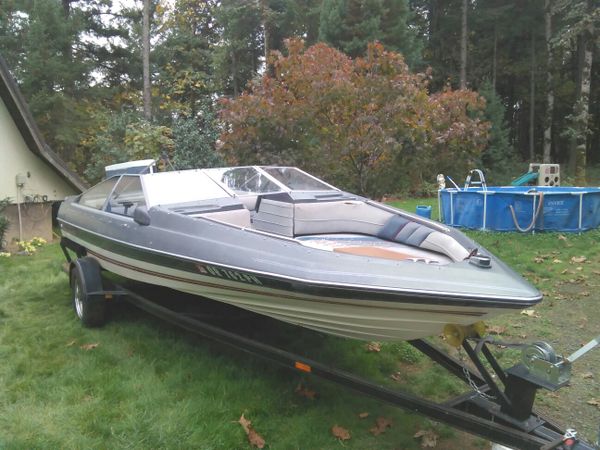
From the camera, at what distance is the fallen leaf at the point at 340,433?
311 centimetres

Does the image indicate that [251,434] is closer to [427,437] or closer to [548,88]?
[427,437]

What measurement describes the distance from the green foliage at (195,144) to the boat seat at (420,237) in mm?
8406

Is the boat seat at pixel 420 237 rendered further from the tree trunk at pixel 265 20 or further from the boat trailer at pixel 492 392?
the tree trunk at pixel 265 20

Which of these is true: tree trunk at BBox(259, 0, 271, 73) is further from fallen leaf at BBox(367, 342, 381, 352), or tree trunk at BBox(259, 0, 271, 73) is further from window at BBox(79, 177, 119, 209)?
fallen leaf at BBox(367, 342, 381, 352)

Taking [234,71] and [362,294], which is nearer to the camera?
[362,294]

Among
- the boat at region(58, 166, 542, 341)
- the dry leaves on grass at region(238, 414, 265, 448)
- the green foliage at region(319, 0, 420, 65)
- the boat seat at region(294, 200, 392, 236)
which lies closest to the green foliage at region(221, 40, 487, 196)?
the boat at region(58, 166, 542, 341)

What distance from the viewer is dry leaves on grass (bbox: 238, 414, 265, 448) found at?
3020mm

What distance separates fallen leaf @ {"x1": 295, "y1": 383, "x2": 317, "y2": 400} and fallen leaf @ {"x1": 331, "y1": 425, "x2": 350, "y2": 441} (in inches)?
16.4

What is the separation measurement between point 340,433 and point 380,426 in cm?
28

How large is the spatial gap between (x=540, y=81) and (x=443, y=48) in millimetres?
5230

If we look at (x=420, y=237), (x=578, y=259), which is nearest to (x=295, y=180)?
(x=420, y=237)

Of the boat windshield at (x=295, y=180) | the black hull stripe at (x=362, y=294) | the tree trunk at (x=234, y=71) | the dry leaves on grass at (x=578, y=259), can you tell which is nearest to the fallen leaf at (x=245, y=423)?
the black hull stripe at (x=362, y=294)

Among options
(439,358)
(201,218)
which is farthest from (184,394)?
(439,358)

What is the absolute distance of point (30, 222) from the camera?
11227 mm
